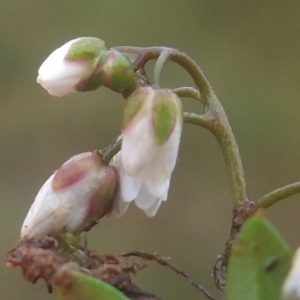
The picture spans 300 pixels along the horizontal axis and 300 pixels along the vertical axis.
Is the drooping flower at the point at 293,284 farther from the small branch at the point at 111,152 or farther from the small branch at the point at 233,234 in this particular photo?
the small branch at the point at 111,152

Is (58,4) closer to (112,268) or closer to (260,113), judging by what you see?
(260,113)

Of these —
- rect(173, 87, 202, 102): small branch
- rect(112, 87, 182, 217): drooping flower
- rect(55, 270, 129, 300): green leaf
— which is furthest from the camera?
rect(173, 87, 202, 102): small branch

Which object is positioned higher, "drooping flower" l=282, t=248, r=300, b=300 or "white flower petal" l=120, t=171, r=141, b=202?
"white flower petal" l=120, t=171, r=141, b=202

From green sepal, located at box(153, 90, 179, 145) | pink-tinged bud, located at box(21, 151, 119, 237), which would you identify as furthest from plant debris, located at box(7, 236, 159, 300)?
green sepal, located at box(153, 90, 179, 145)

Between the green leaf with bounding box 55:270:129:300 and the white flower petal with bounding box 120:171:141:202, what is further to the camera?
the white flower petal with bounding box 120:171:141:202

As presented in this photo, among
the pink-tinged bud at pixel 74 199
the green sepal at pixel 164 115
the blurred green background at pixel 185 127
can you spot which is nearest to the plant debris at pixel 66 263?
the pink-tinged bud at pixel 74 199

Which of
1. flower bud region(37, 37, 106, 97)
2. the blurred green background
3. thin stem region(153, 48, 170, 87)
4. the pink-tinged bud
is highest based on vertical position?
flower bud region(37, 37, 106, 97)

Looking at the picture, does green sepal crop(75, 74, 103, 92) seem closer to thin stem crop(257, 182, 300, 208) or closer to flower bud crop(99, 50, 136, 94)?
flower bud crop(99, 50, 136, 94)
